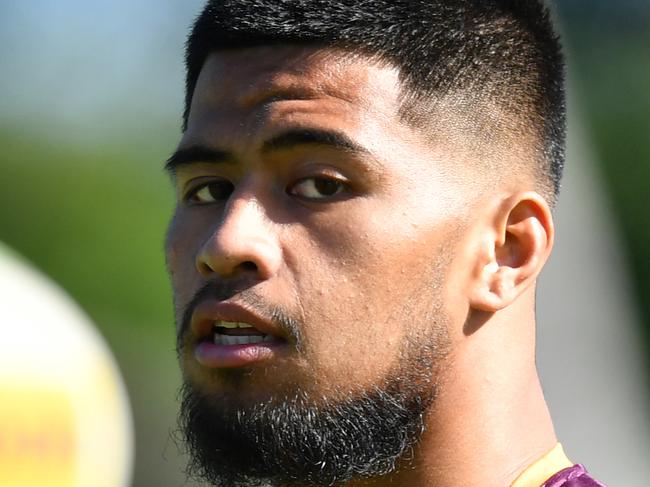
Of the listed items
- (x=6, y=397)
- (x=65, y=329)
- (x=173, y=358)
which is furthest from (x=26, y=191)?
(x=6, y=397)

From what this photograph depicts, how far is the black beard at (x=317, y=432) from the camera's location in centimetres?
291

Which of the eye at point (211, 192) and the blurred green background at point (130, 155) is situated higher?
the blurred green background at point (130, 155)

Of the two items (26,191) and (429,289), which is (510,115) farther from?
(26,191)

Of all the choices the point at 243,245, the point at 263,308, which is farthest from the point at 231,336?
the point at 243,245

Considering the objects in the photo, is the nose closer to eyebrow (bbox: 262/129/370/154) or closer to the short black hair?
eyebrow (bbox: 262/129/370/154)

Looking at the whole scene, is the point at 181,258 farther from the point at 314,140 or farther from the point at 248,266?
the point at 314,140

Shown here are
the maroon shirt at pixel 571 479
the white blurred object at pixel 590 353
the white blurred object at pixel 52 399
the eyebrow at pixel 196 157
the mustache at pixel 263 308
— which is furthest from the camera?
the white blurred object at pixel 590 353

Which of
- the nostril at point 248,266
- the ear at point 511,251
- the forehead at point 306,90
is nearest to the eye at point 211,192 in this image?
the forehead at point 306,90

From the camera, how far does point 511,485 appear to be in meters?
2.99

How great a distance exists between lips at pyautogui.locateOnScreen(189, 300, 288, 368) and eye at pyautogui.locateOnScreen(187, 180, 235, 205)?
344 mm

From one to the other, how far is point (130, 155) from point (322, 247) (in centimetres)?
639

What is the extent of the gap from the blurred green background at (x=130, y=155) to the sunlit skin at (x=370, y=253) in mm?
A: 4179

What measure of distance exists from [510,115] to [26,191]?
6.14m

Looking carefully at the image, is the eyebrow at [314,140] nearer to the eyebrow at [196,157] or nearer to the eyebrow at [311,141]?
the eyebrow at [311,141]
